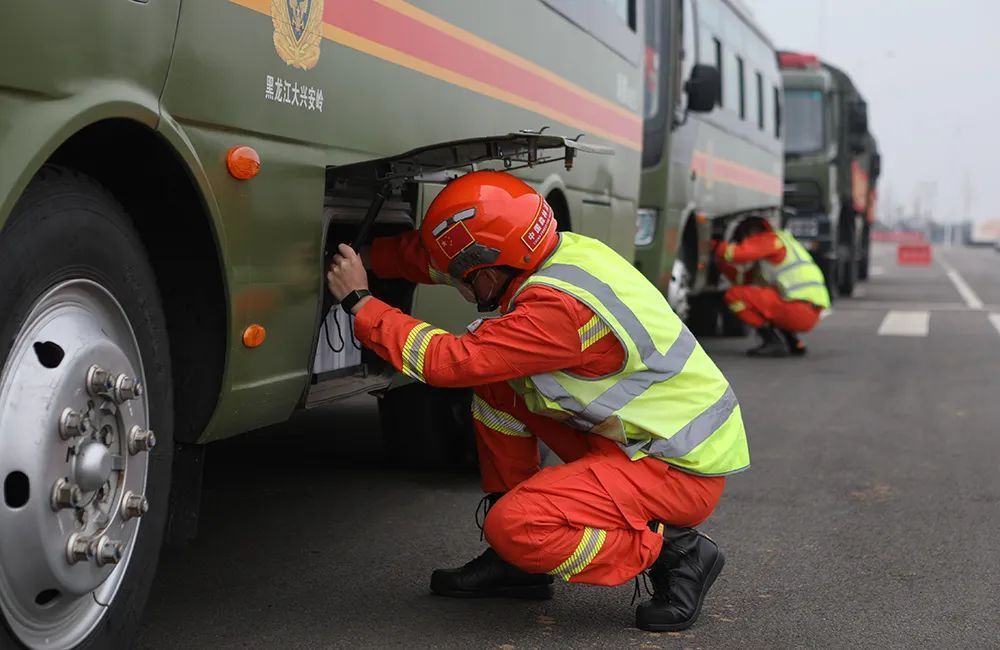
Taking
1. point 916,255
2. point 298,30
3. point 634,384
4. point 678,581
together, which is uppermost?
point 298,30

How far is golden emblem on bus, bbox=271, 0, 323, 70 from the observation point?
3365 mm

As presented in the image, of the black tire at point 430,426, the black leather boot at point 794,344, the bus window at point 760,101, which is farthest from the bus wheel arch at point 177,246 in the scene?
the bus window at point 760,101

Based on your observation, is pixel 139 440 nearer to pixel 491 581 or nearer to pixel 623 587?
pixel 491 581

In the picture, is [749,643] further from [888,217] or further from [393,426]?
[888,217]

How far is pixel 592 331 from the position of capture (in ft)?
12.8

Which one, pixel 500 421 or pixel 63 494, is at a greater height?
pixel 63 494

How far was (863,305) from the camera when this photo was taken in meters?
20.5

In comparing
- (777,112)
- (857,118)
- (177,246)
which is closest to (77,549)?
(177,246)

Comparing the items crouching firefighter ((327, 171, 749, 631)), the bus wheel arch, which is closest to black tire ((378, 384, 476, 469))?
crouching firefighter ((327, 171, 749, 631))

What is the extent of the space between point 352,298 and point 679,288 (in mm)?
7567

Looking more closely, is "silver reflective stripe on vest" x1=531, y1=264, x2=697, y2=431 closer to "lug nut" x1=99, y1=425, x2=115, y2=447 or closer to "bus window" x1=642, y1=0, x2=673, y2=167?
"lug nut" x1=99, y1=425, x2=115, y2=447

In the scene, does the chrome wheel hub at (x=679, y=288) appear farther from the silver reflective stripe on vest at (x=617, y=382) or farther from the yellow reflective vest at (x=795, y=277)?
the silver reflective stripe on vest at (x=617, y=382)

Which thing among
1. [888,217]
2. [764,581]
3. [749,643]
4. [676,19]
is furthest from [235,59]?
[888,217]

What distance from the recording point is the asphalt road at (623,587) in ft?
12.7
